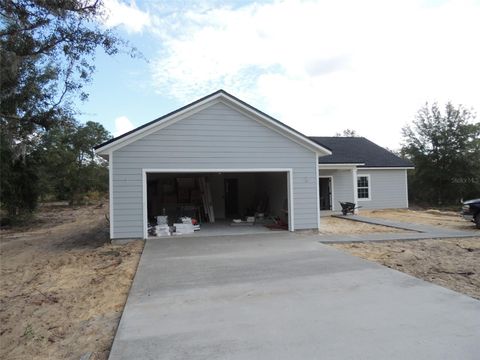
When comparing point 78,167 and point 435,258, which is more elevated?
point 78,167

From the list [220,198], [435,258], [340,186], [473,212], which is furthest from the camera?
[340,186]

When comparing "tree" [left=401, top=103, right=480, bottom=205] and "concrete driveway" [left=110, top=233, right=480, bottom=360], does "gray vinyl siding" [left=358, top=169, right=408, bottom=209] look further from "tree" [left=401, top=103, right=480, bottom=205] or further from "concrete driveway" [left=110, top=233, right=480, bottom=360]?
"concrete driveway" [left=110, top=233, right=480, bottom=360]

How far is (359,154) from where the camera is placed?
22203 mm

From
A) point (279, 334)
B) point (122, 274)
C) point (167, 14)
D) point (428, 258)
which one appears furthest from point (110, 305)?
point (167, 14)

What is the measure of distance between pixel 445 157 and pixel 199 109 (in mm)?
21608

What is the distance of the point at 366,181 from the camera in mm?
21531

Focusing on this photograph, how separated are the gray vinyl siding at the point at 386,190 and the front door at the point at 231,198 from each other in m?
7.74

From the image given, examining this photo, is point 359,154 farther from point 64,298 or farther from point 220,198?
point 64,298

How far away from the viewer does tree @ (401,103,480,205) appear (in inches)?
981

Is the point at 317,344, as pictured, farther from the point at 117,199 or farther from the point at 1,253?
the point at 1,253

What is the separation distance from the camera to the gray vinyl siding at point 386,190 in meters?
21.5

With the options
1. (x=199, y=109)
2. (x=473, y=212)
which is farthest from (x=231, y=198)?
(x=473, y=212)

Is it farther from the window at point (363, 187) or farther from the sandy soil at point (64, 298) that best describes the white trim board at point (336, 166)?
the sandy soil at point (64, 298)

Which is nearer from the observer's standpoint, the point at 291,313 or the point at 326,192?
the point at 291,313
